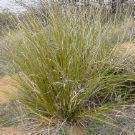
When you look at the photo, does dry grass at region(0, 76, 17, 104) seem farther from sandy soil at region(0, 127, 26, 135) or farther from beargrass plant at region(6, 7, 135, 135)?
sandy soil at region(0, 127, 26, 135)

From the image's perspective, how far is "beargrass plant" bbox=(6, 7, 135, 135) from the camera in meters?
3.61

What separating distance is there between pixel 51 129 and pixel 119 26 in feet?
5.30

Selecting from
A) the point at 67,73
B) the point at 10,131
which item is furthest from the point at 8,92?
the point at 67,73

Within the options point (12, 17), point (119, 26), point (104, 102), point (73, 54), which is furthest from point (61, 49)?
point (119, 26)

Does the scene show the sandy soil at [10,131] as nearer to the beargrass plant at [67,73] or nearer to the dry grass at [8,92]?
the beargrass plant at [67,73]

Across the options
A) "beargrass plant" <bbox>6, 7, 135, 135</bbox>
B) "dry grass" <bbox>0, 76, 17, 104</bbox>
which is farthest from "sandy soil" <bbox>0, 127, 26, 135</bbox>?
"dry grass" <bbox>0, 76, 17, 104</bbox>

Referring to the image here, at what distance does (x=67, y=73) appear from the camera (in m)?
3.61

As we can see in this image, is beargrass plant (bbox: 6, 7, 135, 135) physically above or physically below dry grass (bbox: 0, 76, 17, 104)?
above

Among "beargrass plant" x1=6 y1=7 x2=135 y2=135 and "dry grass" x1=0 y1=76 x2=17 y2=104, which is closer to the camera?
"beargrass plant" x1=6 y1=7 x2=135 y2=135

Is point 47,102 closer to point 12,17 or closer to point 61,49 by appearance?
point 61,49

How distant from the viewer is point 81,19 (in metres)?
4.15

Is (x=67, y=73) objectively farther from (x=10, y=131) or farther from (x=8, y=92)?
(x=8, y=92)

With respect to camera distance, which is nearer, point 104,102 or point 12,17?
point 104,102

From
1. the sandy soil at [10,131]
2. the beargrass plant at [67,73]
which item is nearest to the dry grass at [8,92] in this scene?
the beargrass plant at [67,73]
